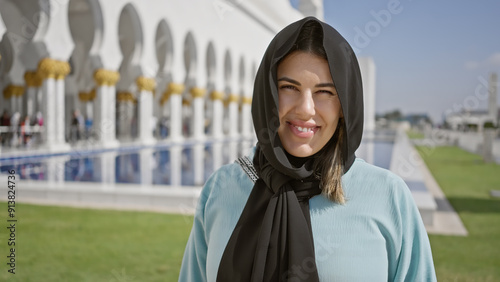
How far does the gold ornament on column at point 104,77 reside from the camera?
311 inches

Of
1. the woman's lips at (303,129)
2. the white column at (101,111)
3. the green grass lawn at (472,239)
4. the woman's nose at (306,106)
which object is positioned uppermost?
the white column at (101,111)

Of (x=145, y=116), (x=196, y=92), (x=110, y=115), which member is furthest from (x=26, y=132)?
(x=196, y=92)

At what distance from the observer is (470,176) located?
593 centimetres

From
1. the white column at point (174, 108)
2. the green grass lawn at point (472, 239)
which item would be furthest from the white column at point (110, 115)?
the green grass lawn at point (472, 239)

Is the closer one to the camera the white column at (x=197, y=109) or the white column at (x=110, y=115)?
the white column at (x=110, y=115)

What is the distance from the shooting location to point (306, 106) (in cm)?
70

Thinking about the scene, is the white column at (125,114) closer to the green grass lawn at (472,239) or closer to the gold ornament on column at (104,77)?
the gold ornament on column at (104,77)

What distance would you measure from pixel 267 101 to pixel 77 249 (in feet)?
6.73

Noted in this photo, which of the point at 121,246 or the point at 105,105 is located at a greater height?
the point at 105,105

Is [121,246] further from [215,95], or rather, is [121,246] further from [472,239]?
[215,95]

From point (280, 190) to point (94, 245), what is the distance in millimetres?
2015

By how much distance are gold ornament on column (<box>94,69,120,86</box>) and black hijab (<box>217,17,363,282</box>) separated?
25.6ft

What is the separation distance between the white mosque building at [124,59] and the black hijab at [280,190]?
550 centimetres

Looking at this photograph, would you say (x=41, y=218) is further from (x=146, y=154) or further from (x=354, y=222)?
(x=146, y=154)
